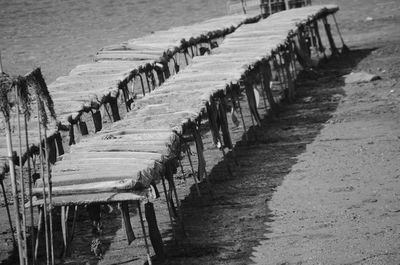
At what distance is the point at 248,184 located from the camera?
10.9 m

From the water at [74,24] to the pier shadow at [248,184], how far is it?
825 cm

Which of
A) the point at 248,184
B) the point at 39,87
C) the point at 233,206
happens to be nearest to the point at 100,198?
the point at 39,87

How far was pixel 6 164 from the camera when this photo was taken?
8.88 meters

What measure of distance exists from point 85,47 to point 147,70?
10223 mm

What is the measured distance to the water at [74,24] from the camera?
23.4 m

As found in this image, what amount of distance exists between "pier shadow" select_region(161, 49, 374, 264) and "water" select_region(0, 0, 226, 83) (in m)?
8.25

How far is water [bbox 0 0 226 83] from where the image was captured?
23.4 m

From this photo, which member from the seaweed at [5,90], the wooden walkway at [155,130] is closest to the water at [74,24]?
the wooden walkway at [155,130]

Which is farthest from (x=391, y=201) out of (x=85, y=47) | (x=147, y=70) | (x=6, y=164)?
(x=85, y=47)

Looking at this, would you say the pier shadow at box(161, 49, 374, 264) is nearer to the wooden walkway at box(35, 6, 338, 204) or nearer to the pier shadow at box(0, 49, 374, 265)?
the pier shadow at box(0, 49, 374, 265)

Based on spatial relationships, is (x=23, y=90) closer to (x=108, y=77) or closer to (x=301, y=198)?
(x=301, y=198)

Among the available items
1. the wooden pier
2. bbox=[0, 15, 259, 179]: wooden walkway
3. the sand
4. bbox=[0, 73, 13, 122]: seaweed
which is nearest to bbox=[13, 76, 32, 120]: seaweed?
bbox=[0, 73, 13, 122]: seaweed

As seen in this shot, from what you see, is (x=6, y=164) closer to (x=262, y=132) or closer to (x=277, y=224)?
(x=277, y=224)

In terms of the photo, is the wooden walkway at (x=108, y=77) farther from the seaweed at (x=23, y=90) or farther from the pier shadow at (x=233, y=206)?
the seaweed at (x=23, y=90)
